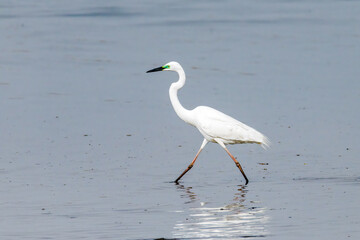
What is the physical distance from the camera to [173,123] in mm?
17219

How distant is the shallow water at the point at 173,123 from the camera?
9945 mm

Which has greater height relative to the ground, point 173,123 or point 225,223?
point 173,123

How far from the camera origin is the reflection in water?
29.4 feet

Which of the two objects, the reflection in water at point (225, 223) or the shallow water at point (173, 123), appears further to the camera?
the shallow water at point (173, 123)

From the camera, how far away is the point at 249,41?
1091 inches

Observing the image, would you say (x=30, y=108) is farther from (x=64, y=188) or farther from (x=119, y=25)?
(x=119, y=25)

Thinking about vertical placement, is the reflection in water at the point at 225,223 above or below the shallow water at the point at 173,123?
below

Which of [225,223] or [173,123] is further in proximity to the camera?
[173,123]

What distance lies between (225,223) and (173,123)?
779 cm

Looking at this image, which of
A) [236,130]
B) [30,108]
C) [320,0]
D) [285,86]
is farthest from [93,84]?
[320,0]

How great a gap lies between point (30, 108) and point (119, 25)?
13.4 metres

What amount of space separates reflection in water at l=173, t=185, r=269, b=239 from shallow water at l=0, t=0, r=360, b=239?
2cm

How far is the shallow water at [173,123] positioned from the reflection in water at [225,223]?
0.02 meters

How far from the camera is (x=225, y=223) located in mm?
9523
